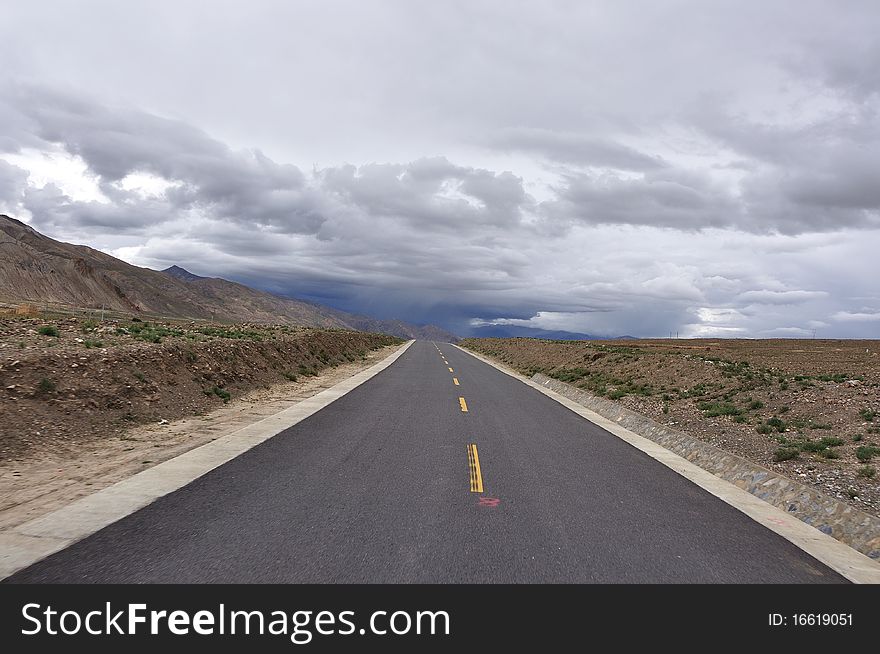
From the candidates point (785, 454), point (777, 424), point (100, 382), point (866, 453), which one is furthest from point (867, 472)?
point (100, 382)

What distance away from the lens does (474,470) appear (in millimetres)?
8398

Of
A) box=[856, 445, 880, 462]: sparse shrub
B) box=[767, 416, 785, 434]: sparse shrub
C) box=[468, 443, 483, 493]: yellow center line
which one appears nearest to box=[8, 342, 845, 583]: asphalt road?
box=[468, 443, 483, 493]: yellow center line

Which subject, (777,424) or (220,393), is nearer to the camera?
(777,424)

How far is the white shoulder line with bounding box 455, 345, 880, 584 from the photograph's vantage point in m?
5.64

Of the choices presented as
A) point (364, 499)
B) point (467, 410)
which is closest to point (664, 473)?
point (364, 499)

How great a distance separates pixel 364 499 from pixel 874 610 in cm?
497

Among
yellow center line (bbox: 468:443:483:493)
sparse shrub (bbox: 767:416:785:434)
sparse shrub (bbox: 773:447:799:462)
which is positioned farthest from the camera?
sparse shrub (bbox: 767:416:785:434)

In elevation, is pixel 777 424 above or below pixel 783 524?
above

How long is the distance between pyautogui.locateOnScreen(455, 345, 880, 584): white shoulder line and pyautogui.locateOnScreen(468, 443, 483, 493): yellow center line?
3477 mm

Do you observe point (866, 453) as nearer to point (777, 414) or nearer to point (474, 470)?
point (777, 414)

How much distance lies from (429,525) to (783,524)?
463cm

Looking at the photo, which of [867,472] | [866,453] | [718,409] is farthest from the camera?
[718,409]

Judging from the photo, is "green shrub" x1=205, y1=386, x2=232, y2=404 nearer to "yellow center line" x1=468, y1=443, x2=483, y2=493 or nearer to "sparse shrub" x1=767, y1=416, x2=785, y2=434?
"yellow center line" x1=468, y1=443, x2=483, y2=493

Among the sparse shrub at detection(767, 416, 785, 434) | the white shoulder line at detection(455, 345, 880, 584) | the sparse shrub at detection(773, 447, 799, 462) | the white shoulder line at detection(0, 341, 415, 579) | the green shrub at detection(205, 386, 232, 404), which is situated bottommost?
the white shoulder line at detection(455, 345, 880, 584)
